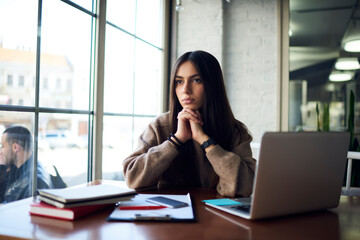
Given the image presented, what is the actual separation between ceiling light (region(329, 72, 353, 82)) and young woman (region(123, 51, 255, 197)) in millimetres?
1979

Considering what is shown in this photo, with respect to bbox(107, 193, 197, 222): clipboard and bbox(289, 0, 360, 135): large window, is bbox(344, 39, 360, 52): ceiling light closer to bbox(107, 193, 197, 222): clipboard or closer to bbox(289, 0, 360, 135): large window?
bbox(289, 0, 360, 135): large window

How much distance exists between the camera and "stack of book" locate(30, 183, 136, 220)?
83 centimetres

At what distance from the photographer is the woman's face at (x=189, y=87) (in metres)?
1.51

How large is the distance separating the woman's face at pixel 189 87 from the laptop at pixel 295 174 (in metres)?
0.63

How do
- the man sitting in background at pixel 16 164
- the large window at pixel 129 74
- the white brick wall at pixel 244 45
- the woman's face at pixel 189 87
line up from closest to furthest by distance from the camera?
the woman's face at pixel 189 87, the man sitting in background at pixel 16 164, the large window at pixel 129 74, the white brick wall at pixel 244 45

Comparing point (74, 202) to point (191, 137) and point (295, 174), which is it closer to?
point (295, 174)

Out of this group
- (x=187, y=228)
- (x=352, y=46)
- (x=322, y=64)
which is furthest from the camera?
(x=322, y=64)

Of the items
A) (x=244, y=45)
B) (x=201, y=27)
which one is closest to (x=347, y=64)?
(x=244, y=45)

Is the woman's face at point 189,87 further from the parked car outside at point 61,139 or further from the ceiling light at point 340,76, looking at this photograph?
the ceiling light at point 340,76

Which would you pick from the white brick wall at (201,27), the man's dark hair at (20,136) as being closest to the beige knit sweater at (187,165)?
the man's dark hair at (20,136)

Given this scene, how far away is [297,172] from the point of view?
2.83 feet

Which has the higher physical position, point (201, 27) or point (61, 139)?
point (201, 27)

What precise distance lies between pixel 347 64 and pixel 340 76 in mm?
129

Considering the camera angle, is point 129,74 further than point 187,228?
Yes
